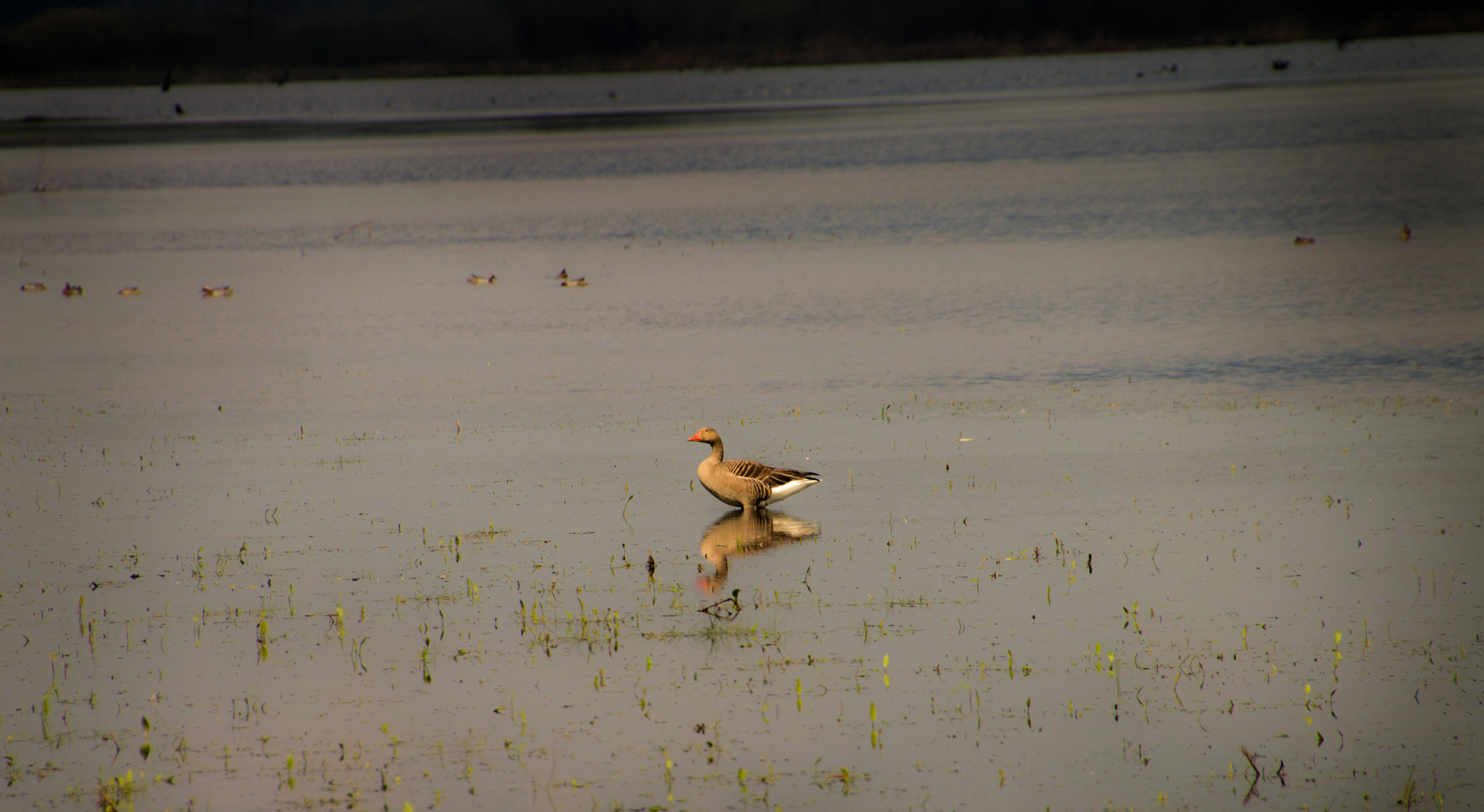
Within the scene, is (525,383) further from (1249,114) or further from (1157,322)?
(1249,114)

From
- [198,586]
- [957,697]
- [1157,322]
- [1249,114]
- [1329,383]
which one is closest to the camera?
[957,697]

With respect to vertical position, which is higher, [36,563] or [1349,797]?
[36,563]

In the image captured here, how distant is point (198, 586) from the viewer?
1145 centimetres

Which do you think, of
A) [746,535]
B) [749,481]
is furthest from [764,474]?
[746,535]

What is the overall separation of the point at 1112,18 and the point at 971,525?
157803 mm

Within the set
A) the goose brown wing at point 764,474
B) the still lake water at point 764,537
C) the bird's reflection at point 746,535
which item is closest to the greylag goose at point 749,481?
the goose brown wing at point 764,474

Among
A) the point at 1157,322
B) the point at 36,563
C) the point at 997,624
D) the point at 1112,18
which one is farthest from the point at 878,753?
the point at 1112,18

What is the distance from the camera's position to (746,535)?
12.5m

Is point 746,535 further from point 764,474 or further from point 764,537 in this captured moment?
point 764,474

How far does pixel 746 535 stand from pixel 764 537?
0.17m

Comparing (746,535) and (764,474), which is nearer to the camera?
(746,535)

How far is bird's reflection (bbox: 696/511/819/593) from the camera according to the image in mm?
11773

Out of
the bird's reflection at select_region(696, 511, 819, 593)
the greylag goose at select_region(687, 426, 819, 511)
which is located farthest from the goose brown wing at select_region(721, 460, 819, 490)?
the bird's reflection at select_region(696, 511, 819, 593)

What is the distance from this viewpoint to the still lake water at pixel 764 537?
8219 mm
